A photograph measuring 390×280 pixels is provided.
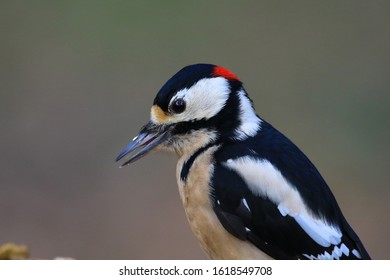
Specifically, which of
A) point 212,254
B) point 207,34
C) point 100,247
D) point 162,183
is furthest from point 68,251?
point 207,34

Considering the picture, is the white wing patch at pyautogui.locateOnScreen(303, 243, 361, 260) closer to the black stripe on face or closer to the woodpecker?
the woodpecker

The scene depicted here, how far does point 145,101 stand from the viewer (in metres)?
6.45

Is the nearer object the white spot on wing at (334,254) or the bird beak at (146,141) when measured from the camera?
the white spot on wing at (334,254)

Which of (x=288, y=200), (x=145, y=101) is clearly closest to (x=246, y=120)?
(x=288, y=200)

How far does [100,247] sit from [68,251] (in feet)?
0.74

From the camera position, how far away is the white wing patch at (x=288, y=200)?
3227mm

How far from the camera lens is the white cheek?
11.0 ft

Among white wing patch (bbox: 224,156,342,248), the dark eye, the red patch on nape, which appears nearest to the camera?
white wing patch (bbox: 224,156,342,248)

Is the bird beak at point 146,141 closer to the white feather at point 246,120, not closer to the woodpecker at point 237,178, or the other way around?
the woodpecker at point 237,178

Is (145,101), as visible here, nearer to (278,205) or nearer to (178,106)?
(178,106)

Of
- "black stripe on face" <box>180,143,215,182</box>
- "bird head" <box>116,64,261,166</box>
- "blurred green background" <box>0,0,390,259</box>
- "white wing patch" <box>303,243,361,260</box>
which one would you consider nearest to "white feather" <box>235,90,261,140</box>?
"bird head" <box>116,64,261,166</box>

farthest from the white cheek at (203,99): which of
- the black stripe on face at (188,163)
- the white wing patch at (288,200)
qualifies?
the white wing patch at (288,200)
